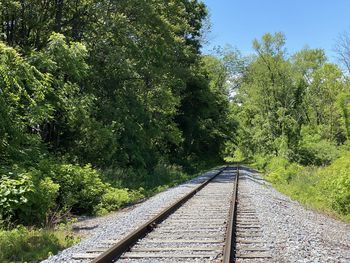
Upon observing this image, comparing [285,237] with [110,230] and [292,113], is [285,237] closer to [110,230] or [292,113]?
[110,230]

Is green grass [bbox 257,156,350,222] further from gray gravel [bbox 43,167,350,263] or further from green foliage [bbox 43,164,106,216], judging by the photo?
green foliage [bbox 43,164,106,216]

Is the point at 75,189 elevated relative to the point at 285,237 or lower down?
elevated

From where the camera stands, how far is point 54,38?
1636 cm

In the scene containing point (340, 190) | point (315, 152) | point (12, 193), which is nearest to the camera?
point (12, 193)

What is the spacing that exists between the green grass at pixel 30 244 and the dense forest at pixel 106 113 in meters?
0.06

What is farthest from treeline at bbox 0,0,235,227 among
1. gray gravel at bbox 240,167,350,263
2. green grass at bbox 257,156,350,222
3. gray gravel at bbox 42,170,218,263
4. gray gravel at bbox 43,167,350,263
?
green grass at bbox 257,156,350,222

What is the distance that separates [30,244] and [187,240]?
3116 mm

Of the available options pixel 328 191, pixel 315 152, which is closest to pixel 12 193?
pixel 328 191

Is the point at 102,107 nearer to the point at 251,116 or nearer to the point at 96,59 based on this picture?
the point at 96,59

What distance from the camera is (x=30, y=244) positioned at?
8.58 meters

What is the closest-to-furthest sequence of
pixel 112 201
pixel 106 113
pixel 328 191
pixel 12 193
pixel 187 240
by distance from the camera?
pixel 187 240
pixel 12 193
pixel 112 201
pixel 328 191
pixel 106 113

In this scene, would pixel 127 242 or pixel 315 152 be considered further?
pixel 315 152

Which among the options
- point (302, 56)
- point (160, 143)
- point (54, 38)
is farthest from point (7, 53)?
point (302, 56)

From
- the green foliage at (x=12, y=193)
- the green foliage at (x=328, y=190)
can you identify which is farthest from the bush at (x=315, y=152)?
the green foliage at (x=12, y=193)
